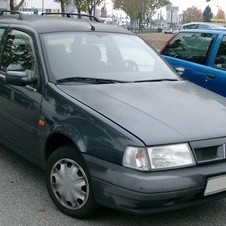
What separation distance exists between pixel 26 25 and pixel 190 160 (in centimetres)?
238

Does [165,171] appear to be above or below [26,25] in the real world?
below

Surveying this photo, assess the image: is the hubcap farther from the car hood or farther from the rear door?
the rear door

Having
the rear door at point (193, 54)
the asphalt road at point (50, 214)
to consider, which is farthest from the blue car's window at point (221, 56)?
the asphalt road at point (50, 214)

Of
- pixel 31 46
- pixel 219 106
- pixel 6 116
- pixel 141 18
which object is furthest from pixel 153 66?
pixel 141 18

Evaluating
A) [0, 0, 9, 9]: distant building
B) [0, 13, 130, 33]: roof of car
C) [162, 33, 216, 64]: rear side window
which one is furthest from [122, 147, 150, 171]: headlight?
[0, 0, 9, 9]: distant building

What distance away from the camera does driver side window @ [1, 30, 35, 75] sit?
438 cm

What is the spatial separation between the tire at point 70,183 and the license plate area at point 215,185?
2.92 feet

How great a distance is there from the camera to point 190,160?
324cm

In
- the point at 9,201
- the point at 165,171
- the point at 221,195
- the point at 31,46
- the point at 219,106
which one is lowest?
the point at 9,201

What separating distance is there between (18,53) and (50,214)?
1.77 meters

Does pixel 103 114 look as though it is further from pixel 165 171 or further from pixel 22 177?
pixel 22 177

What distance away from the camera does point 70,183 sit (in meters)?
3.67

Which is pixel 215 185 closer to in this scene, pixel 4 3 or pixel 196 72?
pixel 196 72

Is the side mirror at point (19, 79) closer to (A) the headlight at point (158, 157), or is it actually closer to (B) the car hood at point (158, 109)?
(B) the car hood at point (158, 109)
